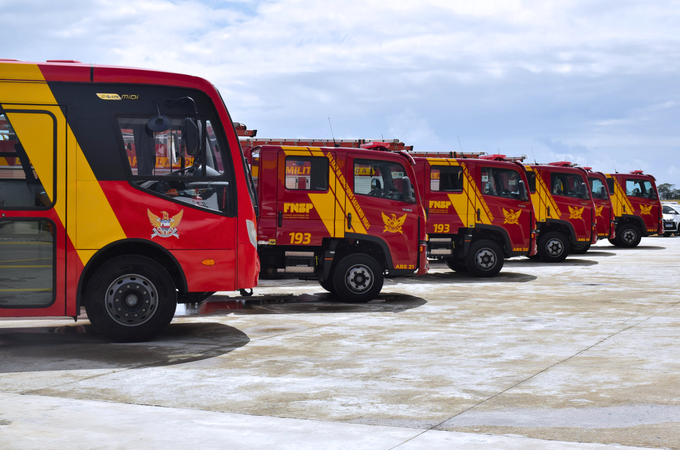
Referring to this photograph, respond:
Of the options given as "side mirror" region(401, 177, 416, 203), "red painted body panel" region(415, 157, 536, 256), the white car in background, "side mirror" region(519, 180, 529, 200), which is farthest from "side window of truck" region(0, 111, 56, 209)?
the white car in background

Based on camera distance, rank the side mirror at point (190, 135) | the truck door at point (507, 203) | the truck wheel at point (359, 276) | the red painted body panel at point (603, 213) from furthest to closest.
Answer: the red painted body panel at point (603, 213)
the truck door at point (507, 203)
the truck wheel at point (359, 276)
the side mirror at point (190, 135)

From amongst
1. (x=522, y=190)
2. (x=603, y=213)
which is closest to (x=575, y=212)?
(x=603, y=213)

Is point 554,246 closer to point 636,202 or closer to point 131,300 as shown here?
point 636,202

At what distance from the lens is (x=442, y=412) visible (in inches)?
210

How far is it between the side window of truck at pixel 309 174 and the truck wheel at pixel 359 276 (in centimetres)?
126

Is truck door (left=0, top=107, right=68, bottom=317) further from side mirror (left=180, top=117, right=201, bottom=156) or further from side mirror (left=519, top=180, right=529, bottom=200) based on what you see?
side mirror (left=519, top=180, right=529, bottom=200)

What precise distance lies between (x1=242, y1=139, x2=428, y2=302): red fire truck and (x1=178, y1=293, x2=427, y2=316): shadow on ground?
360mm

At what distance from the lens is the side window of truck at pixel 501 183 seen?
16.6m

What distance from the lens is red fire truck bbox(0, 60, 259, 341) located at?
304 inches

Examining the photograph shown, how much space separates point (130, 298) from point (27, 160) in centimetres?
179

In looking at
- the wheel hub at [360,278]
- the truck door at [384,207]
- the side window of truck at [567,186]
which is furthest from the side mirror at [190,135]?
the side window of truck at [567,186]

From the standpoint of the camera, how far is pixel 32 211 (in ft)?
25.3

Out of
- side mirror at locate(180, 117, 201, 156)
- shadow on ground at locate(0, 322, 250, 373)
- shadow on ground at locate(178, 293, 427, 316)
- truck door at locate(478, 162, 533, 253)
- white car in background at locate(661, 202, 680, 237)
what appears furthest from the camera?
white car in background at locate(661, 202, 680, 237)

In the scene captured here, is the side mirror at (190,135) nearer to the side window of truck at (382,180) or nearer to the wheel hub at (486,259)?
the side window of truck at (382,180)
